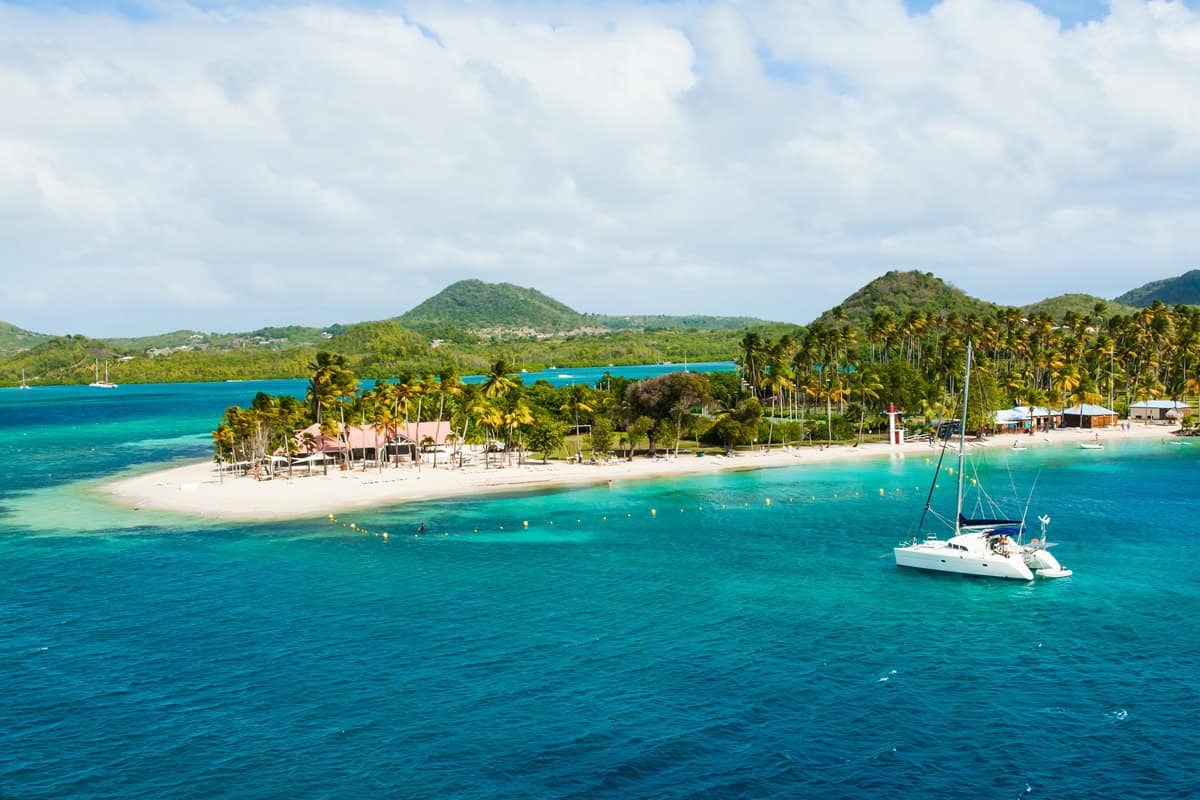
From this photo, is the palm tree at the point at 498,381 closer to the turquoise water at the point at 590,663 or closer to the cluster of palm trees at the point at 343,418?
the cluster of palm trees at the point at 343,418

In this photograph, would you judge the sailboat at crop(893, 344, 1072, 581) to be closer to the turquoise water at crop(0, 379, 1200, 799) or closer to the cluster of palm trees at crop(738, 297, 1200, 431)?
the turquoise water at crop(0, 379, 1200, 799)

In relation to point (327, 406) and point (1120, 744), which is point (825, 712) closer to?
point (1120, 744)

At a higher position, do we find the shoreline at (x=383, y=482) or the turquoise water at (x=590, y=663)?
the shoreline at (x=383, y=482)

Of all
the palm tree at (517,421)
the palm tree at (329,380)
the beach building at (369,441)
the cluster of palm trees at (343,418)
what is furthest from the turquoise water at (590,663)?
the palm tree at (329,380)

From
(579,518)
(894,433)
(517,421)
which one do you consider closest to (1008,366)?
(894,433)

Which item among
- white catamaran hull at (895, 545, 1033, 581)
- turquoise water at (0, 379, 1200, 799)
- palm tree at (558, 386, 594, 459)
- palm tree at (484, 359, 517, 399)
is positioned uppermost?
palm tree at (484, 359, 517, 399)

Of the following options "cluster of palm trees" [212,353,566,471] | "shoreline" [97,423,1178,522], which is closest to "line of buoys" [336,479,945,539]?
"shoreline" [97,423,1178,522]

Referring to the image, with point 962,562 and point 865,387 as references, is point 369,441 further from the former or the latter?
point 962,562
